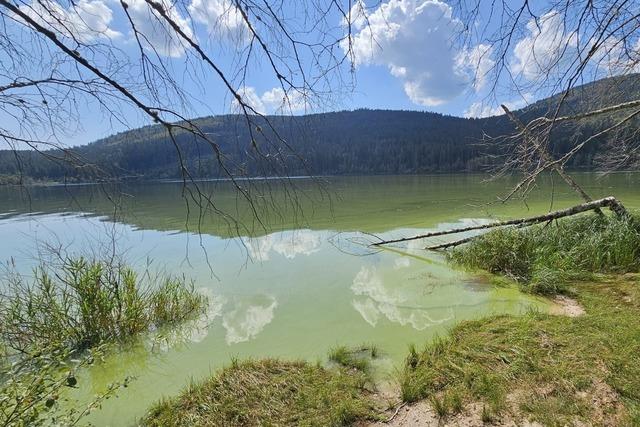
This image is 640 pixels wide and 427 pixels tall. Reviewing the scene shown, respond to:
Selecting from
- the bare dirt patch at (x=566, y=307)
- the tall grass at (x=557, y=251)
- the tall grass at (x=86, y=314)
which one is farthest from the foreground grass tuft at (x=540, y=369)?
the tall grass at (x=86, y=314)

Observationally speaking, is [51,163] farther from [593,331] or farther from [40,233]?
[40,233]

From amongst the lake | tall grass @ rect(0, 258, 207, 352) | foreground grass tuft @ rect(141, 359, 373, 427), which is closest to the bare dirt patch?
the lake

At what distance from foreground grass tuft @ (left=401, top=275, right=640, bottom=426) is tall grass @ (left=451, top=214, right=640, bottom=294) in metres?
1.83

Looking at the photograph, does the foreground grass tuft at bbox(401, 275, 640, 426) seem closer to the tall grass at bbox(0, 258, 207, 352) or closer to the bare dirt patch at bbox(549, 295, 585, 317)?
the bare dirt patch at bbox(549, 295, 585, 317)

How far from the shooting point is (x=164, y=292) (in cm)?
659

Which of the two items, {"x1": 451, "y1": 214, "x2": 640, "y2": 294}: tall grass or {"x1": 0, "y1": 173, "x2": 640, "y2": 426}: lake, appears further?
{"x1": 451, "y1": 214, "x2": 640, "y2": 294}: tall grass

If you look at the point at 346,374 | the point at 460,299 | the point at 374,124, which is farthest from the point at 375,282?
the point at 374,124

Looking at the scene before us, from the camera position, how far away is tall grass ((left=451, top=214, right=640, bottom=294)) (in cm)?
670

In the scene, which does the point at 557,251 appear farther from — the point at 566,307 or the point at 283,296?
the point at 283,296

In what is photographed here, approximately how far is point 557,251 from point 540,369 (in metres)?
5.03

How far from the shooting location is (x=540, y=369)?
3422mm

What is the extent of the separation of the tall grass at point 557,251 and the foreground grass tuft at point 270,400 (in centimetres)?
443

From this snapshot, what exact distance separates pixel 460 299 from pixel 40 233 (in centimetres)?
1907

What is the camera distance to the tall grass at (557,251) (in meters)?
6.70
